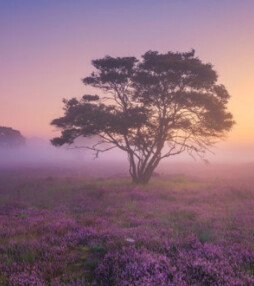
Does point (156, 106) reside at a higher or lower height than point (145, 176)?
higher

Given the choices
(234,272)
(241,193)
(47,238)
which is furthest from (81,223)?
(241,193)

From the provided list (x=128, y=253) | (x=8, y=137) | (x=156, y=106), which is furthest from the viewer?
(x=8, y=137)

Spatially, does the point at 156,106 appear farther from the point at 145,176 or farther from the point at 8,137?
the point at 8,137

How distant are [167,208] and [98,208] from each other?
3454mm

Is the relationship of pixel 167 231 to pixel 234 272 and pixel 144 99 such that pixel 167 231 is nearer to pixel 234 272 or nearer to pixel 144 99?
pixel 234 272

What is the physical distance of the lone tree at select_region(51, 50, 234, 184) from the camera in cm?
1820

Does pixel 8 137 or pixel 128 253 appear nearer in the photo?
pixel 128 253

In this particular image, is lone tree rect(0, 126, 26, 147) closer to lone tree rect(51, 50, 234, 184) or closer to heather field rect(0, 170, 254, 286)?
lone tree rect(51, 50, 234, 184)

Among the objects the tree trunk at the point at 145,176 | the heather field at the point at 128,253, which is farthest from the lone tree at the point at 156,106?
the heather field at the point at 128,253

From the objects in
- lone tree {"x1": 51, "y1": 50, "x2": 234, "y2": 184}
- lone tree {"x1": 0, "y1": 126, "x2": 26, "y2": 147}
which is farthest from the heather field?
lone tree {"x1": 0, "y1": 126, "x2": 26, "y2": 147}

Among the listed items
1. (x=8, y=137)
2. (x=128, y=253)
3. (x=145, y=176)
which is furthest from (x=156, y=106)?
(x=8, y=137)

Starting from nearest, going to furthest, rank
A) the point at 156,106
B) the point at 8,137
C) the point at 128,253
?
the point at 128,253, the point at 156,106, the point at 8,137

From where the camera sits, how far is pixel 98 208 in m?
11.8

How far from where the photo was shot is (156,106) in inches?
788
